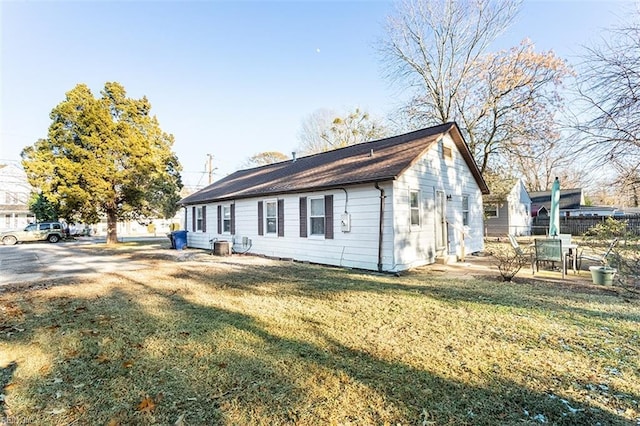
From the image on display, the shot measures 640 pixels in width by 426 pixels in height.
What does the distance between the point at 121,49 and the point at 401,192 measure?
40.2 feet

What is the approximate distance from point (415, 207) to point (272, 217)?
5.48 m

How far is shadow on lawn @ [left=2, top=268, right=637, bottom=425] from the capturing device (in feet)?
8.32

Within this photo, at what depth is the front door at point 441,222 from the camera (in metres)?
10.9

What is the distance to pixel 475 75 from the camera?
1764cm

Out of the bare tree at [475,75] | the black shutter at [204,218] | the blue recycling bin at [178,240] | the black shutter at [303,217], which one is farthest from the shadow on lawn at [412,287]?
the bare tree at [475,75]

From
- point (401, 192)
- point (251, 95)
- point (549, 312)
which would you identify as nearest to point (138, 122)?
point (251, 95)

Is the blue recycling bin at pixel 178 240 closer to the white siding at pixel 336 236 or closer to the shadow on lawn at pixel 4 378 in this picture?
the white siding at pixel 336 236

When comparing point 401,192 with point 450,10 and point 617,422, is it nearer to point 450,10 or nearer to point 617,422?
point 617,422

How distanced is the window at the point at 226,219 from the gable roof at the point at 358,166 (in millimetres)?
588

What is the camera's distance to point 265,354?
3.68 meters

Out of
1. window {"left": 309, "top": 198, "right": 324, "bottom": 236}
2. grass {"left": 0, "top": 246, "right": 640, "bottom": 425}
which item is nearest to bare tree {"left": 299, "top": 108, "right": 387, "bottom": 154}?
window {"left": 309, "top": 198, "right": 324, "bottom": 236}

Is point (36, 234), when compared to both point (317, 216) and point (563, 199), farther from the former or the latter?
point (563, 199)

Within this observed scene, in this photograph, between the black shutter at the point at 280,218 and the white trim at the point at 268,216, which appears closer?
the black shutter at the point at 280,218

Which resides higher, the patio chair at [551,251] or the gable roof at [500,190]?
the gable roof at [500,190]
